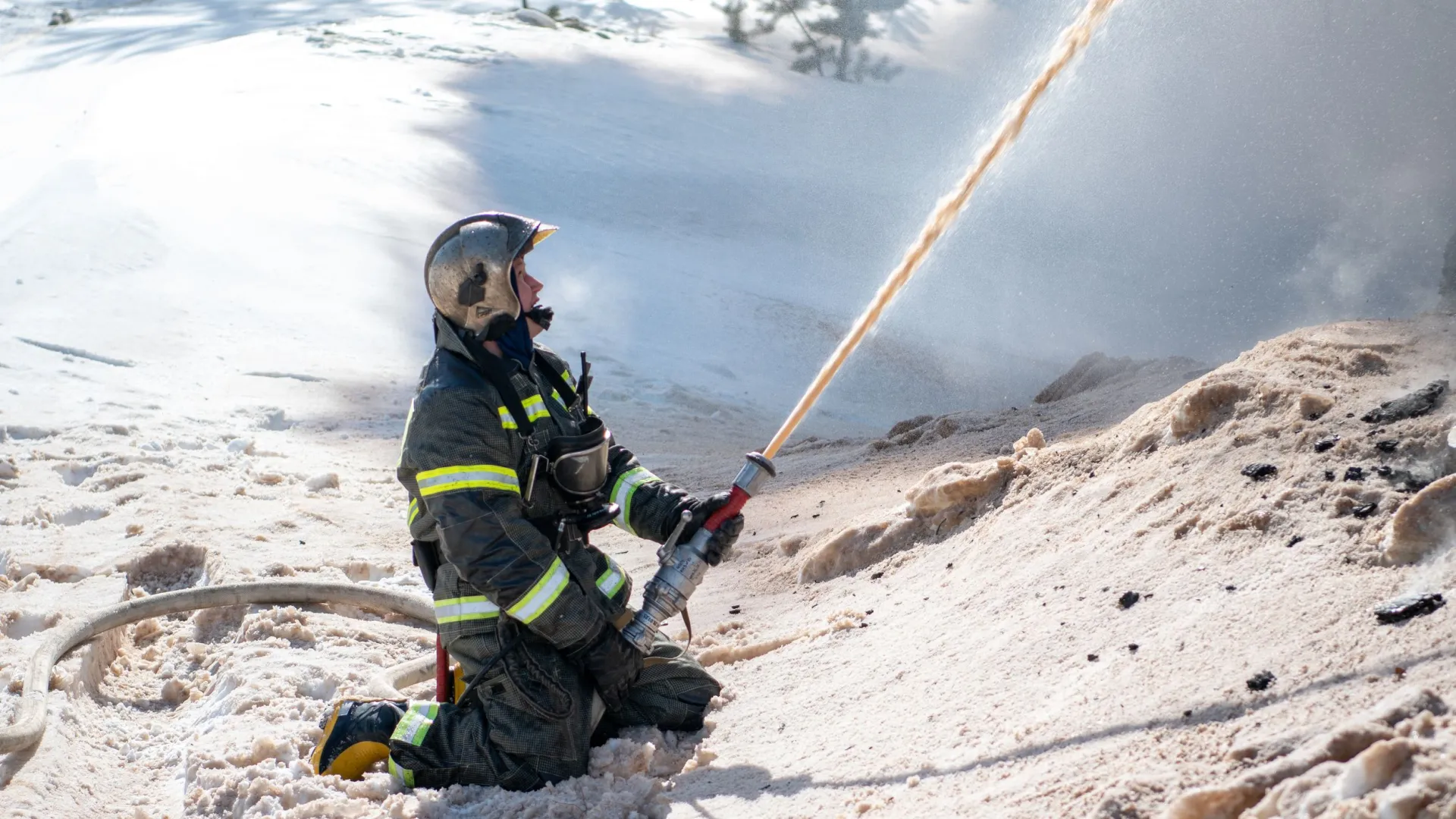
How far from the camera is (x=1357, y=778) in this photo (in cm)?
192

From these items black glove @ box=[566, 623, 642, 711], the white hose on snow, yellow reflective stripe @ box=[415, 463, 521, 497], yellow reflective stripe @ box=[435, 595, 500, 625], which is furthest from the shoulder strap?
the white hose on snow

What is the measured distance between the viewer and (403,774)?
136 inches

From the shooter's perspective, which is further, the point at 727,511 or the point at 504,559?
the point at 727,511

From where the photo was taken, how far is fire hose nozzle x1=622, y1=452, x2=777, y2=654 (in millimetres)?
3428

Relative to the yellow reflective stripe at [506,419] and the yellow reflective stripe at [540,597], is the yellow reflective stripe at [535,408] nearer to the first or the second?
the yellow reflective stripe at [506,419]

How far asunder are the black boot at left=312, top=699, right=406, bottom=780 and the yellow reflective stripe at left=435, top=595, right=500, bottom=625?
1.13 feet

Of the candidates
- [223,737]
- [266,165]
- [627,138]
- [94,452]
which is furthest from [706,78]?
[223,737]

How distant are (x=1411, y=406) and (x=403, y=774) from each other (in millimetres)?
2783

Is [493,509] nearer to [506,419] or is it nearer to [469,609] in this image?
[506,419]

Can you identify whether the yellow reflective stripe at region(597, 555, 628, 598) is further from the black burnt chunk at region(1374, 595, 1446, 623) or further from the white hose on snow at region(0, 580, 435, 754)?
the black burnt chunk at region(1374, 595, 1446, 623)

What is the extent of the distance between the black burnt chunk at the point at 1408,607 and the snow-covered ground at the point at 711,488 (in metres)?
0.03

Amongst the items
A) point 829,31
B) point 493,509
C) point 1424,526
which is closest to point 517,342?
point 493,509

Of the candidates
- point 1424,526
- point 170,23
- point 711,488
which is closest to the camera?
point 1424,526

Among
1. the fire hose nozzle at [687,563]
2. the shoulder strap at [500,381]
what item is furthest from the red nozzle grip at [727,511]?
the shoulder strap at [500,381]
